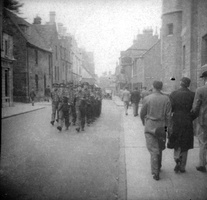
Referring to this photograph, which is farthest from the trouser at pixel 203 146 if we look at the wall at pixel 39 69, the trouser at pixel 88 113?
the wall at pixel 39 69

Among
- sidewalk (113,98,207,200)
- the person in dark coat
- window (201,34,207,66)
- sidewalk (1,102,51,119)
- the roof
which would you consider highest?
the roof

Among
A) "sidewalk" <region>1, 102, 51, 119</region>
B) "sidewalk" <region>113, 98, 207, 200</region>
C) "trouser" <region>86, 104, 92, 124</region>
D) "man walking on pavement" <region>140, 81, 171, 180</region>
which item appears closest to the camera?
"sidewalk" <region>113, 98, 207, 200</region>

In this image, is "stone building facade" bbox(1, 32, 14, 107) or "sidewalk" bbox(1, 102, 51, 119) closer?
"sidewalk" bbox(1, 102, 51, 119)

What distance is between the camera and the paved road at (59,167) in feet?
13.2

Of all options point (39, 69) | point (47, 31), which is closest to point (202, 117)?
point (39, 69)

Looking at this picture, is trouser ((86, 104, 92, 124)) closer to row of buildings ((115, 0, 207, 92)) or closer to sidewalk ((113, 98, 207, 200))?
row of buildings ((115, 0, 207, 92))

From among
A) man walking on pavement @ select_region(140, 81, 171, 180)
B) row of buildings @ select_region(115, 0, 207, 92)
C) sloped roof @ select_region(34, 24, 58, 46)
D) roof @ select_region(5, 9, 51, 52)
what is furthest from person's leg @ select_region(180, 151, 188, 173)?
sloped roof @ select_region(34, 24, 58, 46)

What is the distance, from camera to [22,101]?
1037 inches

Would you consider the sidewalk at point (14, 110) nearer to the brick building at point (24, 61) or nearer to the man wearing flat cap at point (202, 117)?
the brick building at point (24, 61)

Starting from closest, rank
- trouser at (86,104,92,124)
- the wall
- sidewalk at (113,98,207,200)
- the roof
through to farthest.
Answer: sidewalk at (113,98,207,200), trouser at (86,104,92,124), the roof, the wall

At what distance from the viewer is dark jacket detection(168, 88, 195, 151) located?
484 centimetres

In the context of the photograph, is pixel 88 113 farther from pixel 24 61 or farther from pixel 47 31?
pixel 47 31

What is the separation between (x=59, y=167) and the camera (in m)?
5.24

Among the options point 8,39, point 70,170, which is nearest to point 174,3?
point 8,39
